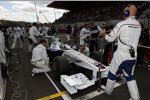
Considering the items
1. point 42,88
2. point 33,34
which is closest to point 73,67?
point 42,88

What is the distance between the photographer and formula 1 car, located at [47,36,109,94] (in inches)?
191

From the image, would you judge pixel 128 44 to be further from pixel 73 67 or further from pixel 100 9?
pixel 100 9

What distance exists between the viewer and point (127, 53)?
4.26 meters

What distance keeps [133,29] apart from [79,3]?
157ft

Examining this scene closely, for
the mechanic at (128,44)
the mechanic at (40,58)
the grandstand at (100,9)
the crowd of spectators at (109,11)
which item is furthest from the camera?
the grandstand at (100,9)

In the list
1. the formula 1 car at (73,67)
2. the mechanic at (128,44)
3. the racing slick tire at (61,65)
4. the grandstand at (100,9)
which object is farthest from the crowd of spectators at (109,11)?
the mechanic at (128,44)

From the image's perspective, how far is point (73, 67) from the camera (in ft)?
23.4

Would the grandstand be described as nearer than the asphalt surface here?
No

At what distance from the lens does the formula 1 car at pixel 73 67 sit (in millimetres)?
4859

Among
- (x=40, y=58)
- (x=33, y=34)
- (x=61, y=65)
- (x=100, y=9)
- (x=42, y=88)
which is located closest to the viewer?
(x=42, y=88)

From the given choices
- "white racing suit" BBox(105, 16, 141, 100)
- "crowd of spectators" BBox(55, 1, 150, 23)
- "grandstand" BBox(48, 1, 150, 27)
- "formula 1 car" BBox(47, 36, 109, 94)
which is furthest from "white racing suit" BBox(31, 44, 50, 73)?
"crowd of spectators" BBox(55, 1, 150, 23)

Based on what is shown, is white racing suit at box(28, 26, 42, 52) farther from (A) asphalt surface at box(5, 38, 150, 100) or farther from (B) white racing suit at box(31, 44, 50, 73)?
(B) white racing suit at box(31, 44, 50, 73)

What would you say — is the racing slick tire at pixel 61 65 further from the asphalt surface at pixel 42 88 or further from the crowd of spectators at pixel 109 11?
the crowd of spectators at pixel 109 11

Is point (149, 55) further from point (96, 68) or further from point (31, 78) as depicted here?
point (31, 78)
